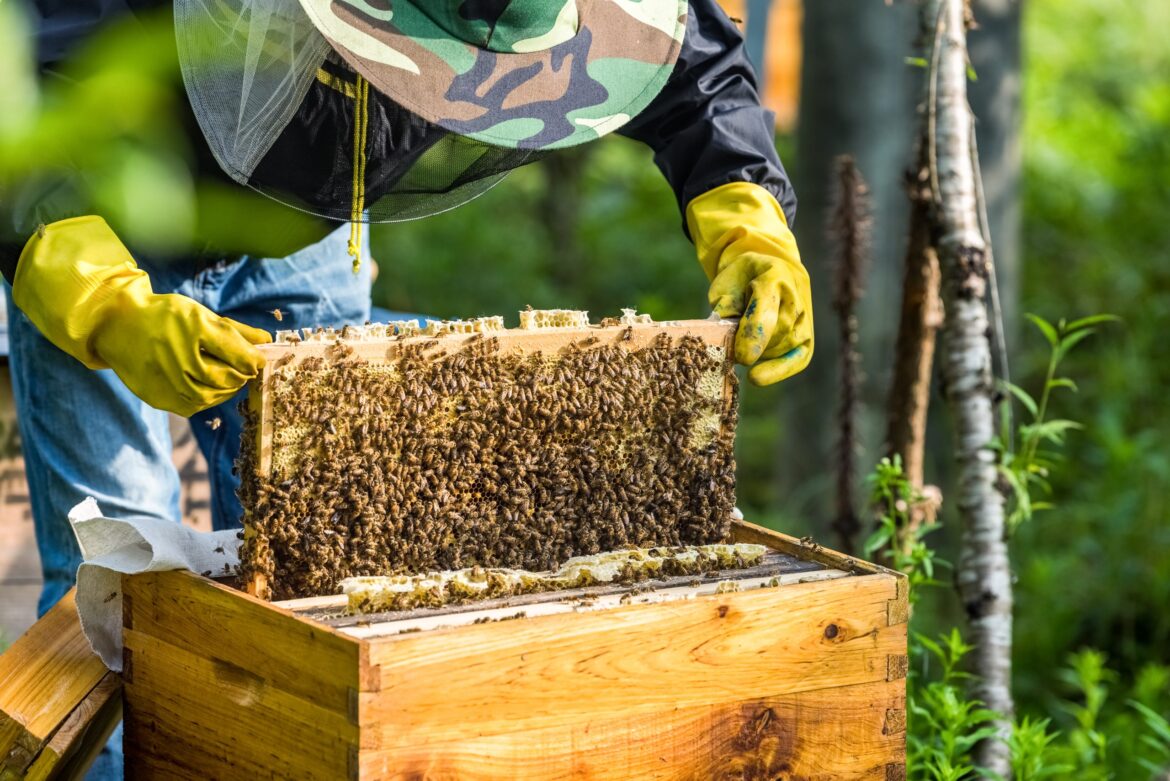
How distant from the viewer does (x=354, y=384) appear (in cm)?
217

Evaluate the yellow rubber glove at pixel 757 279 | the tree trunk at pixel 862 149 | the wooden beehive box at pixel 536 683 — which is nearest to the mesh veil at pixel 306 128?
the yellow rubber glove at pixel 757 279

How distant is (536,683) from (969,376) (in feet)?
4.87

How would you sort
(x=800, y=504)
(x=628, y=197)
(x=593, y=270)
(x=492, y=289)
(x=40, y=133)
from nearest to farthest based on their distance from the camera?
(x=40, y=133)
(x=800, y=504)
(x=492, y=289)
(x=593, y=270)
(x=628, y=197)

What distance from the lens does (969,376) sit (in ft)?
9.81

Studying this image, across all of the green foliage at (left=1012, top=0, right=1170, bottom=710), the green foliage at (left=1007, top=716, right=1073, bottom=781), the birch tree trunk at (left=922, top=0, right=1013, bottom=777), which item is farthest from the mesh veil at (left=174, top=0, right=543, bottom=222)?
the green foliage at (left=1012, top=0, right=1170, bottom=710)

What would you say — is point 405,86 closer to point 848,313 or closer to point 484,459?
point 484,459

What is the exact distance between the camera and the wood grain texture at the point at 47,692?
216cm

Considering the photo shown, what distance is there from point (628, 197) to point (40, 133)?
34.4 feet

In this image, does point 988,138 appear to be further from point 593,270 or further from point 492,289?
point 593,270

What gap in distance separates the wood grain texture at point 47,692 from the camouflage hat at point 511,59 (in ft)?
3.74

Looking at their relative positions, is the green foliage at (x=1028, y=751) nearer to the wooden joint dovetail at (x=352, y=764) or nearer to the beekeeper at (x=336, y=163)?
the beekeeper at (x=336, y=163)

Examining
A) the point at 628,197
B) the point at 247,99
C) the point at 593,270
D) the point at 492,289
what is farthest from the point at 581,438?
the point at 628,197

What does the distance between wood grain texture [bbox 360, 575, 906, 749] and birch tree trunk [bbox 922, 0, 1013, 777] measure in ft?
2.48

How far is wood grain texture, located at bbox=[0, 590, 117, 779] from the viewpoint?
7.09 feet
